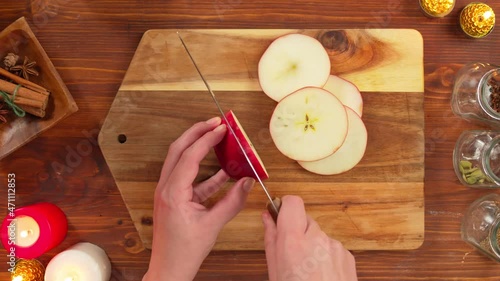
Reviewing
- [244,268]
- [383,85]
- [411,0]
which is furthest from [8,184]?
[411,0]

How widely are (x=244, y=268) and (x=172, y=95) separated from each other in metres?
0.52

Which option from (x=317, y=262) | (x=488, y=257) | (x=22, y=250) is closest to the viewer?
(x=317, y=262)

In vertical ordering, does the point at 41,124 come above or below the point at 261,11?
below

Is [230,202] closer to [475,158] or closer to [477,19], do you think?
[475,158]

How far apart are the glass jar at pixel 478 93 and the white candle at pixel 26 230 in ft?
3.80

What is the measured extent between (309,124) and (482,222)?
0.55m

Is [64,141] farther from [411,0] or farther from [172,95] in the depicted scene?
[411,0]

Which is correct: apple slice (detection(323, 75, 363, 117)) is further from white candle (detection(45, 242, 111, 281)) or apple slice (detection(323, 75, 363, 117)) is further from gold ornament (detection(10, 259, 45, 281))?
gold ornament (detection(10, 259, 45, 281))

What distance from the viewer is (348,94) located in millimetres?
1201

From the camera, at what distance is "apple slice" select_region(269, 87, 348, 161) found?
3.78ft

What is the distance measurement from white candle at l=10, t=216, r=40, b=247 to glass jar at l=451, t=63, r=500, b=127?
1.16 meters

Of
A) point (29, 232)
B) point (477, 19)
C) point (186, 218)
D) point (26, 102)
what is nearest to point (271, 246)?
point (186, 218)

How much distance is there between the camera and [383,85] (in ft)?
3.99

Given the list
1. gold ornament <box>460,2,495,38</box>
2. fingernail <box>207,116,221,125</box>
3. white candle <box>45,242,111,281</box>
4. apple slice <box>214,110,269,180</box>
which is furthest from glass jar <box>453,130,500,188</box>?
white candle <box>45,242,111,281</box>
